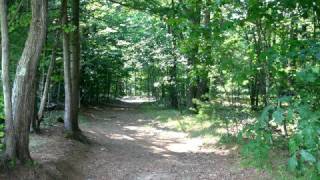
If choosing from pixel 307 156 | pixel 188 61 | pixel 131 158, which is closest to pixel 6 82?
pixel 131 158

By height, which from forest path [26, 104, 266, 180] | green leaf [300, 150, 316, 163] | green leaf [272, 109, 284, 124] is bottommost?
forest path [26, 104, 266, 180]

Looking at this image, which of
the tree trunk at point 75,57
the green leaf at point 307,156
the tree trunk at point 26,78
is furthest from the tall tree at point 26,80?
the green leaf at point 307,156

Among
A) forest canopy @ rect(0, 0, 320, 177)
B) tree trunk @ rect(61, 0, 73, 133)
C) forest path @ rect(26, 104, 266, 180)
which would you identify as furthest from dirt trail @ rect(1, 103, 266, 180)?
forest canopy @ rect(0, 0, 320, 177)

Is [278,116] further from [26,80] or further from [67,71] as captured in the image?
[67,71]

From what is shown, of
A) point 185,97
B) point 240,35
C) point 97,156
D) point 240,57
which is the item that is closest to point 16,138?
point 97,156

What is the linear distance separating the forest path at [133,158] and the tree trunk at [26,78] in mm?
717

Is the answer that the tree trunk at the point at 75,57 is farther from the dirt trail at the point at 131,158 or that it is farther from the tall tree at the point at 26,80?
the tall tree at the point at 26,80

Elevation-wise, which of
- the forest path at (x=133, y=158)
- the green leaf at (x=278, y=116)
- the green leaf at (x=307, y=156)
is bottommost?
the forest path at (x=133, y=158)

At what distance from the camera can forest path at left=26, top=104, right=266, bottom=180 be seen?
26.6ft

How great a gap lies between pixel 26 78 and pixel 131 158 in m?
4.20

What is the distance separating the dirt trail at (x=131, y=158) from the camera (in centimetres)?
802

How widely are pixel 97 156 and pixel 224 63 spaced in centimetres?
388

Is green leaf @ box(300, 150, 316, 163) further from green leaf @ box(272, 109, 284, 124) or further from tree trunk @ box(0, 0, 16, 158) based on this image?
tree trunk @ box(0, 0, 16, 158)

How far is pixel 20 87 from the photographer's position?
6.74 m
